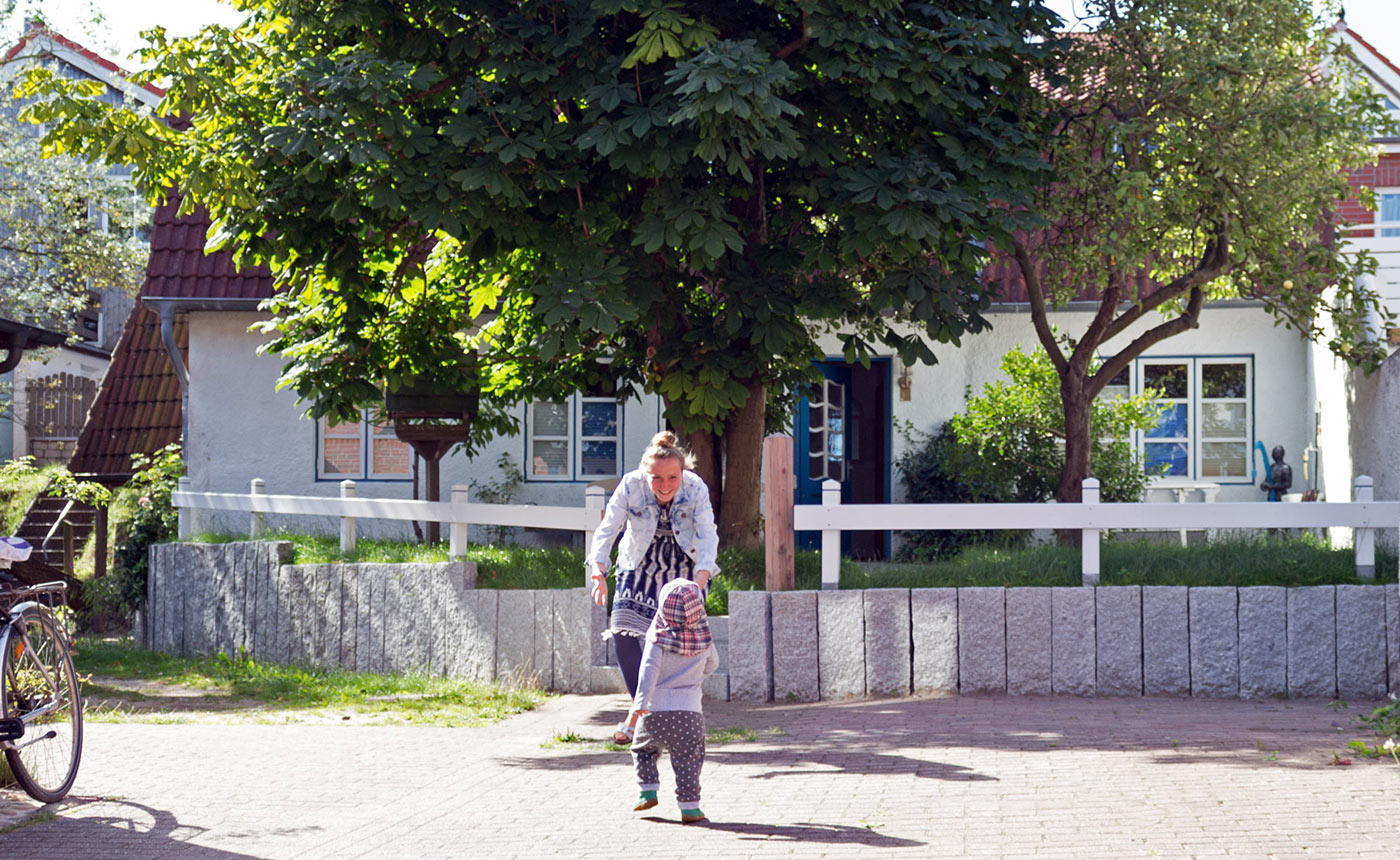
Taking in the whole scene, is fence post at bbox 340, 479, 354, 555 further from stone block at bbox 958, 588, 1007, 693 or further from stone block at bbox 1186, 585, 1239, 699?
stone block at bbox 1186, 585, 1239, 699

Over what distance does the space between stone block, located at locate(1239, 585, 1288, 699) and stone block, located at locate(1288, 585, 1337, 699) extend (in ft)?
0.16

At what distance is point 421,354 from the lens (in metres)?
11.4

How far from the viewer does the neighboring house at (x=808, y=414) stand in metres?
15.4

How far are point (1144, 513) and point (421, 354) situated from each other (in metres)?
5.79

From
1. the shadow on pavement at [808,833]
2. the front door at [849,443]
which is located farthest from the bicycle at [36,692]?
the front door at [849,443]

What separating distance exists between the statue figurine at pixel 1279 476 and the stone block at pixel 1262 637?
19.5 feet

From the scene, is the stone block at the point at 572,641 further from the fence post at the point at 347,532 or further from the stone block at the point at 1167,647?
the stone block at the point at 1167,647

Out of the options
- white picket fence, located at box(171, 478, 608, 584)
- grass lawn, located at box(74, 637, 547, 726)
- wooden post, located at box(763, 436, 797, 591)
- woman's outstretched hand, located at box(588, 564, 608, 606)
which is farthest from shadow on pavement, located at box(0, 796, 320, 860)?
wooden post, located at box(763, 436, 797, 591)

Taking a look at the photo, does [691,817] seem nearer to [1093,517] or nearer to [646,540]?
[646,540]

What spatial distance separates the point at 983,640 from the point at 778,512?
158cm

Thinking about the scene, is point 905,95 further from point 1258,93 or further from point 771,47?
point 1258,93

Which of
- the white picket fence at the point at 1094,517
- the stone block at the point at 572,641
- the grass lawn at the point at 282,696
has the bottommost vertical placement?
the grass lawn at the point at 282,696

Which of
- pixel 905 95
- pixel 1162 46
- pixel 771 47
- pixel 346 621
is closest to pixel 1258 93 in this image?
pixel 1162 46

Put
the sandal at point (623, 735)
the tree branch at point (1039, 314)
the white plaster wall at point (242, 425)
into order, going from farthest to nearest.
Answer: the white plaster wall at point (242, 425), the tree branch at point (1039, 314), the sandal at point (623, 735)
